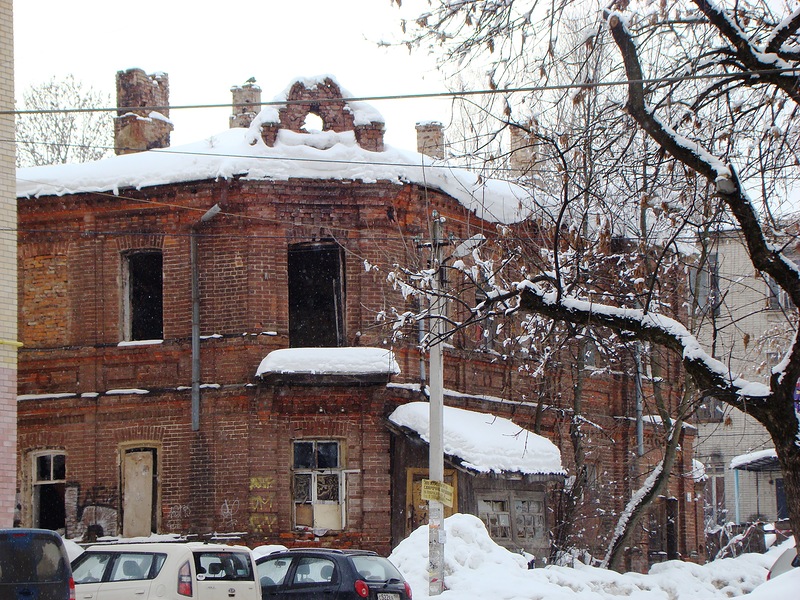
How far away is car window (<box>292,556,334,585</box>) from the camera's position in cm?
1623

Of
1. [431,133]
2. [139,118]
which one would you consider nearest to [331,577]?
[139,118]

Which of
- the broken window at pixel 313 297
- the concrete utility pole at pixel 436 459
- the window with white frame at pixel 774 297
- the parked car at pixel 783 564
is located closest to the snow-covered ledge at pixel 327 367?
the broken window at pixel 313 297

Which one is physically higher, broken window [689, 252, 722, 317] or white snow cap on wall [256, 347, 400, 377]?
broken window [689, 252, 722, 317]

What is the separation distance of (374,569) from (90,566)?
3.83m

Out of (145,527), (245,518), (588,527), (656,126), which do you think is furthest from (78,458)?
(656,126)

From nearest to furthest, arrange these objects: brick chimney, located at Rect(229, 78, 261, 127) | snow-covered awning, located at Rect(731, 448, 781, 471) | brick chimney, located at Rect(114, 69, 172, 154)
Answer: brick chimney, located at Rect(114, 69, 172, 154)
brick chimney, located at Rect(229, 78, 261, 127)
snow-covered awning, located at Rect(731, 448, 781, 471)

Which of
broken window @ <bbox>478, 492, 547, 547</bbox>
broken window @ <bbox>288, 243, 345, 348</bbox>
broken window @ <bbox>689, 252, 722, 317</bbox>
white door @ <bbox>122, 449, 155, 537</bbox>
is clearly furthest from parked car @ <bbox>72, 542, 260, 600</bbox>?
broken window @ <bbox>288, 243, 345, 348</bbox>

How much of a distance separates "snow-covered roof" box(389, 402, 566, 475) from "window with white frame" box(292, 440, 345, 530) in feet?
4.79

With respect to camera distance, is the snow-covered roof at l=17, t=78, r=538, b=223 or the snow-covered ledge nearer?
the snow-covered ledge

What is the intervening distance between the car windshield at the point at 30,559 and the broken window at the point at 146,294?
1277 centimetres

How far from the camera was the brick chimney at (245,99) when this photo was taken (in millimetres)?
32906

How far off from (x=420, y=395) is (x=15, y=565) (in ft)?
42.7

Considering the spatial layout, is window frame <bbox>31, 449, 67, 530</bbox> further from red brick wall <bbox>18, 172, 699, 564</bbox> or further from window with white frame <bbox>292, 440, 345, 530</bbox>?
window with white frame <bbox>292, 440, 345, 530</bbox>

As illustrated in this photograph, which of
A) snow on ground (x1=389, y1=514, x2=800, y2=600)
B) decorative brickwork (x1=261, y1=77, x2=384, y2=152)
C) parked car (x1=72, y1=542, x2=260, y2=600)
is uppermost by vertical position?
decorative brickwork (x1=261, y1=77, x2=384, y2=152)
